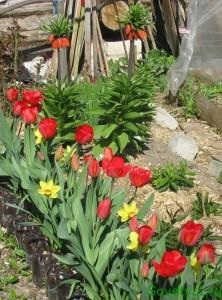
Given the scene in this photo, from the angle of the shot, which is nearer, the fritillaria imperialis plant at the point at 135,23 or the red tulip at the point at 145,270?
the red tulip at the point at 145,270

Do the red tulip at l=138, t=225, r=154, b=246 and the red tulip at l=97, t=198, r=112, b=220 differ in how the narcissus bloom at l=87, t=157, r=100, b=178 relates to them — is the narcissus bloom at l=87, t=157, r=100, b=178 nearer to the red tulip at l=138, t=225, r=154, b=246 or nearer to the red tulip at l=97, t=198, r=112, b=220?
the red tulip at l=97, t=198, r=112, b=220

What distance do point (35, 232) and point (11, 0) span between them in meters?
4.65

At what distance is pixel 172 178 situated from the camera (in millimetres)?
5363

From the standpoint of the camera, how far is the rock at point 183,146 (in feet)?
19.3

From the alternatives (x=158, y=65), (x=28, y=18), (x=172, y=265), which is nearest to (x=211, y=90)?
(x=158, y=65)

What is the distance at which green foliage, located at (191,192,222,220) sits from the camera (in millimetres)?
5020

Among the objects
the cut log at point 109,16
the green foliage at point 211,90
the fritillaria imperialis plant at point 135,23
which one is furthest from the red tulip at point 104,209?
the cut log at point 109,16

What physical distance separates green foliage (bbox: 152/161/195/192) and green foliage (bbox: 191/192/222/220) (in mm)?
276

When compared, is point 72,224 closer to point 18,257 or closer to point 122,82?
point 18,257

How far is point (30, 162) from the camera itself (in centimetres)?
452

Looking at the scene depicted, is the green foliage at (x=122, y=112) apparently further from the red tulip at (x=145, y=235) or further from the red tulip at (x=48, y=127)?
the red tulip at (x=145, y=235)

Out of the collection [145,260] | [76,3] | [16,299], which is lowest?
[16,299]

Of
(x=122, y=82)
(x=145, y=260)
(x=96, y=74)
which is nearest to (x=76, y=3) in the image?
(x=96, y=74)

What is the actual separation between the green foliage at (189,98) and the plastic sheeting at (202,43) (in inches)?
4.6
